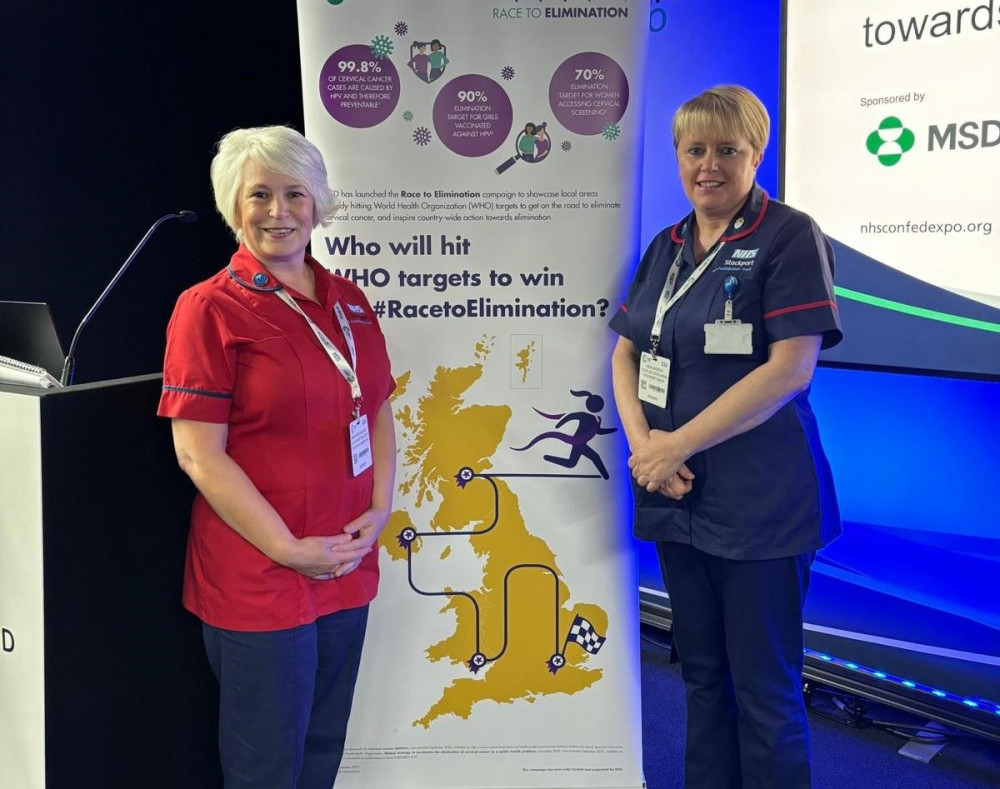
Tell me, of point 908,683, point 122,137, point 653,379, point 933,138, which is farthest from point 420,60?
point 908,683

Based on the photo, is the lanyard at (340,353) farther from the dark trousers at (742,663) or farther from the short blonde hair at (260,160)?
the dark trousers at (742,663)

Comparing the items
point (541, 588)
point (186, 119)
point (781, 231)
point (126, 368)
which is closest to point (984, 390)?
point (781, 231)

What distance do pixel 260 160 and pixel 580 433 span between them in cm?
108

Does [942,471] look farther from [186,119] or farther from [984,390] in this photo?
[186,119]

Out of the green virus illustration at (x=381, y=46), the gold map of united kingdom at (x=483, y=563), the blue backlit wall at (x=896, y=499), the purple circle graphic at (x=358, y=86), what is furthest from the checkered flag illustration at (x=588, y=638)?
the green virus illustration at (x=381, y=46)

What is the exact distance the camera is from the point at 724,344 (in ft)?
5.88

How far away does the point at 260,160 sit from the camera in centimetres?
160

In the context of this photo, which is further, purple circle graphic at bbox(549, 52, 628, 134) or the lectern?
purple circle graphic at bbox(549, 52, 628, 134)

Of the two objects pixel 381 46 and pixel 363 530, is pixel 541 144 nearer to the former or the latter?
pixel 381 46

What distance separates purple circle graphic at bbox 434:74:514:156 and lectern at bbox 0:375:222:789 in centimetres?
98

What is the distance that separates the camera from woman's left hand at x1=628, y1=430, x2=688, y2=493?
1.85 metres

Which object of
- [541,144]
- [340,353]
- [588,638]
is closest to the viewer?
[340,353]

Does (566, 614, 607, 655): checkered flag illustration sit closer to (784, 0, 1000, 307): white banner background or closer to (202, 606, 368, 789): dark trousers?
(202, 606, 368, 789): dark trousers

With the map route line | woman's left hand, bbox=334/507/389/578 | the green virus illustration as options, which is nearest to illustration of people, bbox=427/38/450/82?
the green virus illustration
